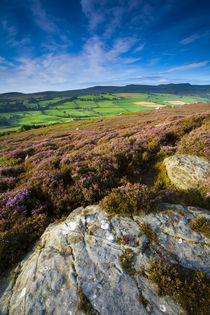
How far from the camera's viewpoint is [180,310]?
2.81 metres

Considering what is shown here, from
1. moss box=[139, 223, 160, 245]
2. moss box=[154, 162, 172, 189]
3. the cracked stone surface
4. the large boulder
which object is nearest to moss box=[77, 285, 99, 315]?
the cracked stone surface

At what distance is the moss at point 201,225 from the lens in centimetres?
418

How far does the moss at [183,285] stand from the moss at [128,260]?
440 mm

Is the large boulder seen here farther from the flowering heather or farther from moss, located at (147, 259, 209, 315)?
moss, located at (147, 259, 209, 315)

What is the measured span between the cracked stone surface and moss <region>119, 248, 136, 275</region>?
8 centimetres

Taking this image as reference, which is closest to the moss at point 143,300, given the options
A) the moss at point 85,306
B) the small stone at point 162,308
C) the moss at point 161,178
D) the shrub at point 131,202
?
the small stone at point 162,308

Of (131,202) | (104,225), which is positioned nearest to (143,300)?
(104,225)

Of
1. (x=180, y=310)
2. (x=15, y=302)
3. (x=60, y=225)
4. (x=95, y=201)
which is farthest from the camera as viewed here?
(x=95, y=201)

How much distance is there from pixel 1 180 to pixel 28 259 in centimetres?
585

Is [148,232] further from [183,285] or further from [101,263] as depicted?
[101,263]

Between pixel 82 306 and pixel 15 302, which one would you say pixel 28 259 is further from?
pixel 82 306

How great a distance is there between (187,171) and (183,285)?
4.72 metres

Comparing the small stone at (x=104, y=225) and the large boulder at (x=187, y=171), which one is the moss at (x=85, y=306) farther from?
the large boulder at (x=187, y=171)

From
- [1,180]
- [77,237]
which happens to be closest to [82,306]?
[77,237]
